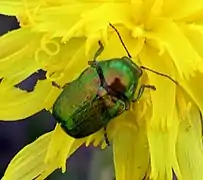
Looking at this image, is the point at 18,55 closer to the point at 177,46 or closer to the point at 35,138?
the point at 177,46

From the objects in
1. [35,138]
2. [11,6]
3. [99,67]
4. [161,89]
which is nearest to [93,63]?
[99,67]

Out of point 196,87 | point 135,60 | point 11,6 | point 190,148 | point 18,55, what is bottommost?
point 190,148

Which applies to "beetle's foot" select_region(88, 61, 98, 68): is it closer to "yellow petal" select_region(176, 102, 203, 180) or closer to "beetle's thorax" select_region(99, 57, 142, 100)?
"beetle's thorax" select_region(99, 57, 142, 100)

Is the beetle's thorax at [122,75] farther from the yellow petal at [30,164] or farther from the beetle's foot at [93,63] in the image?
the yellow petal at [30,164]

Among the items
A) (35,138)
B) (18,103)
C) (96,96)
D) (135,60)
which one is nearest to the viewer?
(96,96)

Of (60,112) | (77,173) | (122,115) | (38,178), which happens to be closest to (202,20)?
(122,115)

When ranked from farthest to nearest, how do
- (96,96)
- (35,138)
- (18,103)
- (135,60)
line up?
(35,138) < (18,103) < (135,60) < (96,96)

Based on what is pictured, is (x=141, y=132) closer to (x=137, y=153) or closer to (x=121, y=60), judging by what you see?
(x=137, y=153)
